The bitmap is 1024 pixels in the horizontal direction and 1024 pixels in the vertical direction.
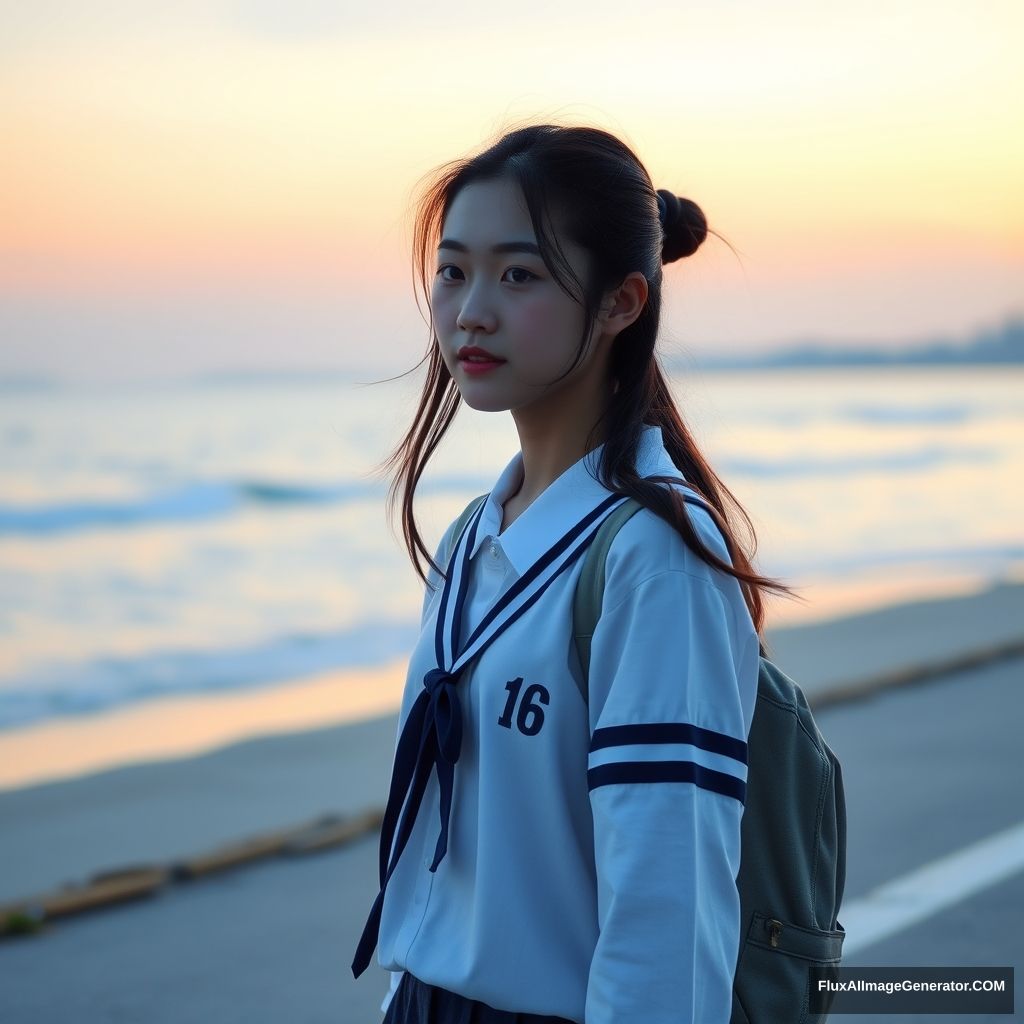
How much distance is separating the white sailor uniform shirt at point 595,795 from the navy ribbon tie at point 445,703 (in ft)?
0.06

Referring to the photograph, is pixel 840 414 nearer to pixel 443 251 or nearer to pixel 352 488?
pixel 352 488

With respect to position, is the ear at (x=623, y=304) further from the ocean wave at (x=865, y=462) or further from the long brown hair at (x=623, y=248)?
the ocean wave at (x=865, y=462)

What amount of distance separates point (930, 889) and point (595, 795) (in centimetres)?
322

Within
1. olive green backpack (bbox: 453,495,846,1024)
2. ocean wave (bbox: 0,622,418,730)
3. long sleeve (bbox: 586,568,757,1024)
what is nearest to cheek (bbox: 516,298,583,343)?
olive green backpack (bbox: 453,495,846,1024)

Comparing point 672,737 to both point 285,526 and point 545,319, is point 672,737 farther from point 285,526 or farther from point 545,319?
point 285,526

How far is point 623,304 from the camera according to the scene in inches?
69.0

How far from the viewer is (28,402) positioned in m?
39.3

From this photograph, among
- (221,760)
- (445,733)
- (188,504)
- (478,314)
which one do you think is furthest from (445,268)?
(188,504)

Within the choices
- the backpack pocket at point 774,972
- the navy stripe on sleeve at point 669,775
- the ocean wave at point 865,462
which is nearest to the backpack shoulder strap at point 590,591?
the navy stripe on sleeve at point 669,775

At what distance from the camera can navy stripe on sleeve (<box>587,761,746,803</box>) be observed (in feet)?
4.73

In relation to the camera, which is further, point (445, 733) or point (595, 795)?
point (445, 733)

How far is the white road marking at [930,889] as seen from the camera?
3994mm

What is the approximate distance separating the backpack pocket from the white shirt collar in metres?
0.51

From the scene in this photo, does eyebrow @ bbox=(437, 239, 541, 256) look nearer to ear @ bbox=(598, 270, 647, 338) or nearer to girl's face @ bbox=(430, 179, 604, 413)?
girl's face @ bbox=(430, 179, 604, 413)
